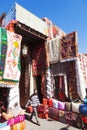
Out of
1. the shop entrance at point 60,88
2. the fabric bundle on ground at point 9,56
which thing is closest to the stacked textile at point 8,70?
the fabric bundle on ground at point 9,56

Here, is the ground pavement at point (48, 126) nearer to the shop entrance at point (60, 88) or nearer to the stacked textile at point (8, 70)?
the stacked textile at point (8, 70)

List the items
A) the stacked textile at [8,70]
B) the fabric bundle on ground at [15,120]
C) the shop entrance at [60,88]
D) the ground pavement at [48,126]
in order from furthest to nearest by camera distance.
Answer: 1. the shop entrance at [60,88]
2. the stacked textile at [8,70]
3. the ground pavement at [48,126]
4. the fabric bundle on ground at [15,120]

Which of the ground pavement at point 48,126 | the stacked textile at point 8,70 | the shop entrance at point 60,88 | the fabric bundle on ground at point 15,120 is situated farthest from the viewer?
the shop entrance at point 60,88

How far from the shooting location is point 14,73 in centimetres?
1008

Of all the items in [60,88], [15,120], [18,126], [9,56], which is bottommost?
[18,126]

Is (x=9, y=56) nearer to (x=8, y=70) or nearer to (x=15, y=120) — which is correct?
(x=8, y=70)

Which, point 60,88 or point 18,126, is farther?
point 60,88

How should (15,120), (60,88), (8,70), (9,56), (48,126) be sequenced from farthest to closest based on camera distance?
1. (60,88)
2. (9,56)
3. (8,70)
4. (48,126)
5. (15,120)

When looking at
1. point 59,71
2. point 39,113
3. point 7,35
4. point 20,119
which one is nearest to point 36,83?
point 59,71

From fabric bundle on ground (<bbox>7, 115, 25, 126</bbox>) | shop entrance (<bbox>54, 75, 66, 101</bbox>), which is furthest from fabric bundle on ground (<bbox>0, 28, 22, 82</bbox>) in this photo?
shop entrance (<bbox>54, 75, 66, 101</bbox>)

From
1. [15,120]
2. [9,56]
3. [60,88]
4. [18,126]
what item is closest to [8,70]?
[9,56]

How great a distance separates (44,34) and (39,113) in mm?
5532

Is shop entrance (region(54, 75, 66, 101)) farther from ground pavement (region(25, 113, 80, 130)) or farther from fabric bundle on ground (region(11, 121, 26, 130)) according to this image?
fabric bundle on ground (region(11, 121, 26, 130))

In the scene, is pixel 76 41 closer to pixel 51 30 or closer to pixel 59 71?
pixel 59 71
